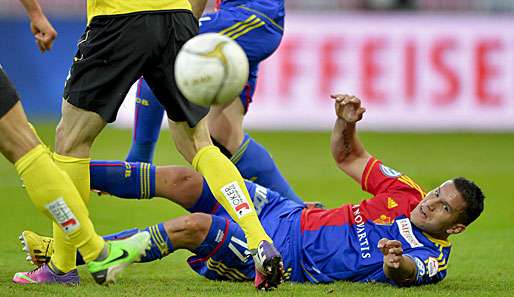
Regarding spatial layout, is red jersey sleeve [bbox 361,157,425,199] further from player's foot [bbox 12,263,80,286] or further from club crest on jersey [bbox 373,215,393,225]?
player's foot [bbox 12,263,80,286]

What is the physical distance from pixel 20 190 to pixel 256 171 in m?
3.79

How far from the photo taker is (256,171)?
7.87 metres

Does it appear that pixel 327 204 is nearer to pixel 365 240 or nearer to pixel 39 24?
pixel 365 240

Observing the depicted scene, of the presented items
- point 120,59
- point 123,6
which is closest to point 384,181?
point 120,59

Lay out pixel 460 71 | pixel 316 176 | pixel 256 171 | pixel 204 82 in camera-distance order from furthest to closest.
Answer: pixel 460 71, pixel 316 176, pixel 256 171, pixel 204 82

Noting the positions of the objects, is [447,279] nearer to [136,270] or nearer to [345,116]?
[345,116]

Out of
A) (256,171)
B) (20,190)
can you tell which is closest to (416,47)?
(20,190)

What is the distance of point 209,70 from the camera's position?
5.45 metres

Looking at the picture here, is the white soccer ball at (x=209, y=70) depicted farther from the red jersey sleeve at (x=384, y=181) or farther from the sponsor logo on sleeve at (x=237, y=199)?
the red jersey sleeve at (x=384, y=181)

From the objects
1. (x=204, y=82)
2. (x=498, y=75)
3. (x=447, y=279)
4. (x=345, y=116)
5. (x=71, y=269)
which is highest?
(x=204, y=82)

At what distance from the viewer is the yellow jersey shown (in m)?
5.73

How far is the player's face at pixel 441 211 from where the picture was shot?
5.95m

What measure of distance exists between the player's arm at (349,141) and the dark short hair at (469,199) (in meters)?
0.73

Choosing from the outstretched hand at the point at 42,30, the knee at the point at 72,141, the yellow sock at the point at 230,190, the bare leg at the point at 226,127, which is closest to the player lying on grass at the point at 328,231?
the yellow sock at the point at 230,190
